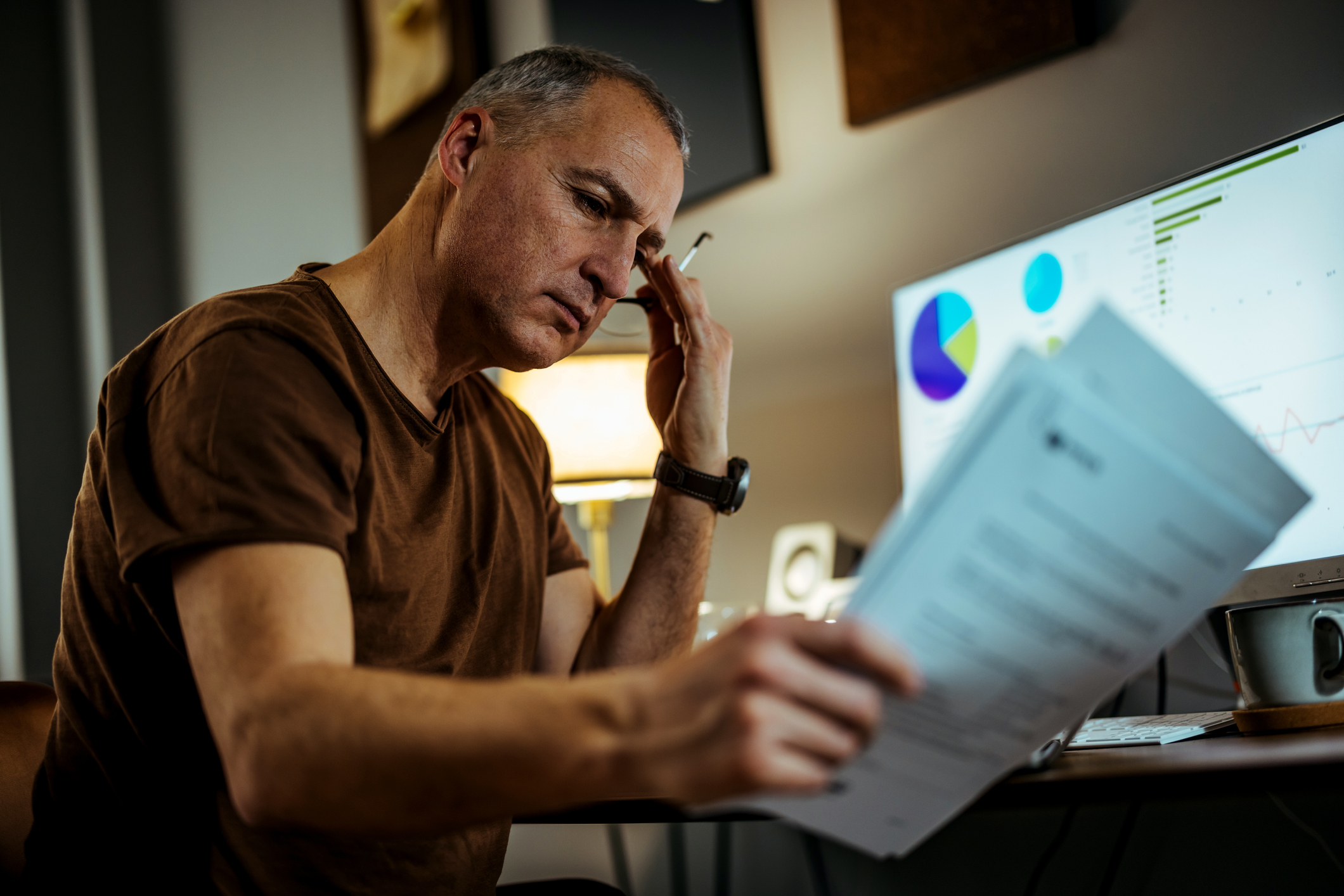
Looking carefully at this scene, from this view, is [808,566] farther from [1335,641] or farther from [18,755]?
[18,755]

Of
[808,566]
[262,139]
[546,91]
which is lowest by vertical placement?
[808,566]

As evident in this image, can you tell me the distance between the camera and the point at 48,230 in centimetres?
321

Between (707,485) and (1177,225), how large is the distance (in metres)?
0.59

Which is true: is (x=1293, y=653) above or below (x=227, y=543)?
below

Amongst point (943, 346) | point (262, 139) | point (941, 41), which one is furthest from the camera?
point (262, 139)

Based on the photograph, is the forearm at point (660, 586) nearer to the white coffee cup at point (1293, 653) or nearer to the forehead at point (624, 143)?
the forehead at point (624, 143)

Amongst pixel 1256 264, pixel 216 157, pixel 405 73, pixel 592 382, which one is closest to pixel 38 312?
pixel 216 157

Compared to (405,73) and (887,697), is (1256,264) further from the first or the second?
(405,73)

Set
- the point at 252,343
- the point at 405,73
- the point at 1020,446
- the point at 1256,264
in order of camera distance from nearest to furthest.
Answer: the point at 1020,446
the point at 252,343
the point at 1256,264
the point at 405,73

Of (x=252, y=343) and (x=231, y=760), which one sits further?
(x=252, y=343)

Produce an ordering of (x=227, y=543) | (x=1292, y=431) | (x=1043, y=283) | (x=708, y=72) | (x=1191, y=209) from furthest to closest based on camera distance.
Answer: (x=708, y=72) < (x=1043, y=283) < (x=1191, y=209) < (x=1292, y=431) < (x=227, y=543)

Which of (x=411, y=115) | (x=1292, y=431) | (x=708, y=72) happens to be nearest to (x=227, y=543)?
(x=1292, y=431)

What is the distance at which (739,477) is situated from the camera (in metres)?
1.22

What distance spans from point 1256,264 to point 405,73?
2275 millimetres
